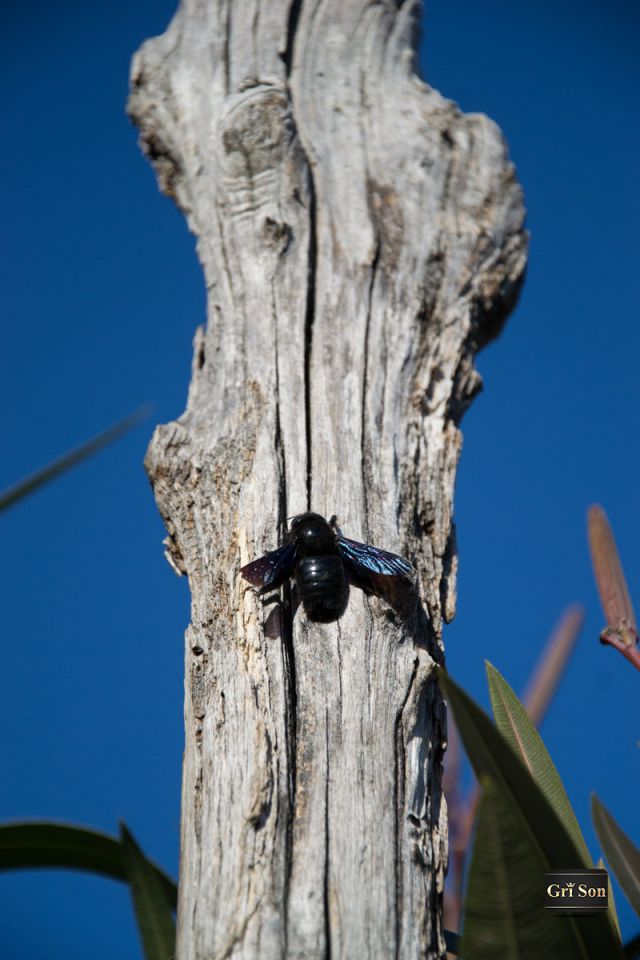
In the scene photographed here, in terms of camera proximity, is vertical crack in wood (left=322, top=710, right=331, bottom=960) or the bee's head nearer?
vertical crack in wood (left=322, top=710, right=331, bottom=960)

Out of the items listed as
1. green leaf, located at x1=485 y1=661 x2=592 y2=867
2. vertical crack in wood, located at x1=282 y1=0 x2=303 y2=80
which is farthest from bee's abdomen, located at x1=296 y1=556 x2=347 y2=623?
vertical crack in wood, located at x1=282 y1=0 x2=303 y2=80

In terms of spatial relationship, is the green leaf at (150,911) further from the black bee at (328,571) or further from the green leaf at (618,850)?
the green leaf at (618,850)

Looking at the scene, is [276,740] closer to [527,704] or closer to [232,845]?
[232,845]

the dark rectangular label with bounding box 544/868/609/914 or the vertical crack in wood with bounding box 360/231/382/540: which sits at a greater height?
the vertical crack in wood with bounding box 360/231/382/540

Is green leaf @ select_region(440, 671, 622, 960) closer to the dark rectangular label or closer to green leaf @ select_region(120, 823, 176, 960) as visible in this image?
the dark rectangular label

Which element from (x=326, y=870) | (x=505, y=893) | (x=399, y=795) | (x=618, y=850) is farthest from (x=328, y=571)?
(x=618, y=850)

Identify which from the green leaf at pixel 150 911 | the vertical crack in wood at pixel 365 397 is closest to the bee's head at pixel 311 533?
the vertical crack in wood at pixel 365 397

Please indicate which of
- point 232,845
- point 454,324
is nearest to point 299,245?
point 454,324

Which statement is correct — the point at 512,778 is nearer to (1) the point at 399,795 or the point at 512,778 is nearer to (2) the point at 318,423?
(1) the point at 399,795
